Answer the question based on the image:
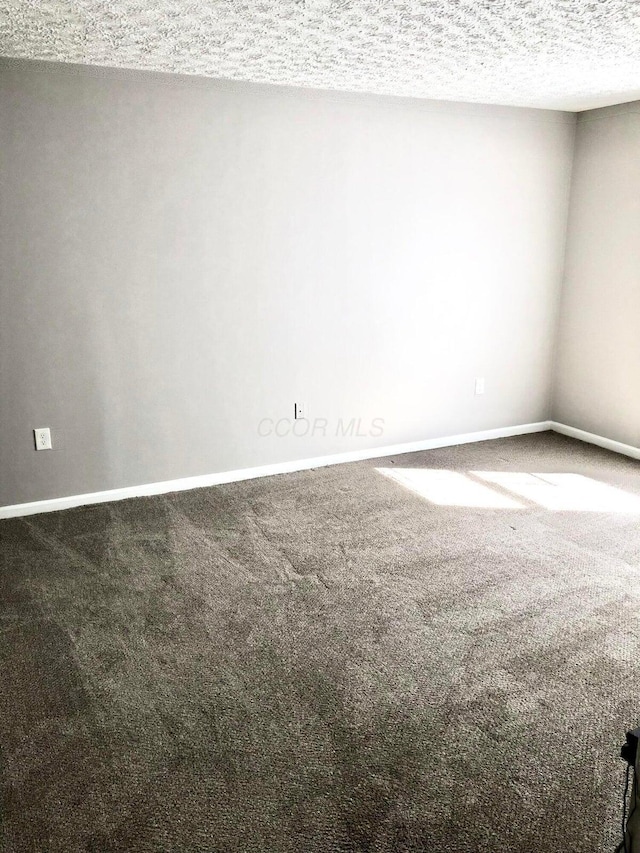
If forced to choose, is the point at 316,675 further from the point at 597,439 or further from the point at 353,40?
the point at 597,439

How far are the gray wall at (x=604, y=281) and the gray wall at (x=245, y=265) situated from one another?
155 millimetres

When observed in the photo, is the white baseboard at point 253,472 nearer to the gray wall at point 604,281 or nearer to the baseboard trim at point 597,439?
the baseboard trim at point 597,439

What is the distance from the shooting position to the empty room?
6.48 ft

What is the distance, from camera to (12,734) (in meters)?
2.10

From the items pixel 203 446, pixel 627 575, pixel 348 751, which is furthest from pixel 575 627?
pixel 203 446

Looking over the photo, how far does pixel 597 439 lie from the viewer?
16.2ft

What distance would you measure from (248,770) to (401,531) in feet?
5.64

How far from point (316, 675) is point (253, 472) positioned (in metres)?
1.97

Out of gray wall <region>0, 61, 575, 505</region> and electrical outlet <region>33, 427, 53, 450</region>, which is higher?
gray wall <region>0, 61, 575, 505</region>

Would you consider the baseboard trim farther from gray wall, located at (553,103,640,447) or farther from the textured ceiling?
the textured ceiling

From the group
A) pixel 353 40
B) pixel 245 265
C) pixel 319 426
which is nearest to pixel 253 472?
pixel 319 426

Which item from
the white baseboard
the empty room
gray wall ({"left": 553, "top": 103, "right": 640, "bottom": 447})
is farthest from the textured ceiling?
the white baseboard

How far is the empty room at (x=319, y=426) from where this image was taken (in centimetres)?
198

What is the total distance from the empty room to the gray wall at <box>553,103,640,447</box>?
0.9 inches
